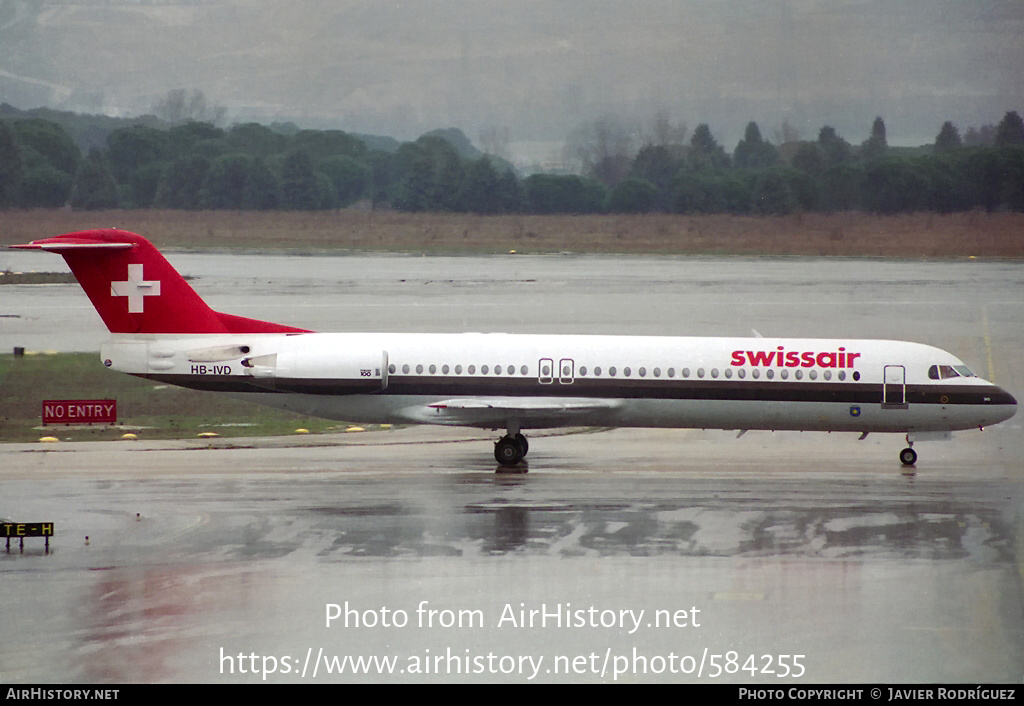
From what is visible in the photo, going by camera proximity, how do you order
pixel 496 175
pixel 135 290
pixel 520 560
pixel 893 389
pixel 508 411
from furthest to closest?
pixel 496 175 < pixel 893 389 < pixel 135 290 < pixel 508 411 < pixel 520 560

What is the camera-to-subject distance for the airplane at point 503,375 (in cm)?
2541

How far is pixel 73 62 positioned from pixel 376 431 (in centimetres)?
10288

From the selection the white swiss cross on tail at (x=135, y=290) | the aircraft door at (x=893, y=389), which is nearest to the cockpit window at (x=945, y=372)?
the aircraft door at (x=893, y=389)

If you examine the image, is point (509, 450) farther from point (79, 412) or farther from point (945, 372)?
point (79, 412)

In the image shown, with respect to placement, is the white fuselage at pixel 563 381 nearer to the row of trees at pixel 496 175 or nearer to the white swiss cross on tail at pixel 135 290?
the white swiss cross on tail at pixel 135 290

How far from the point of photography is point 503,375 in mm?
25578

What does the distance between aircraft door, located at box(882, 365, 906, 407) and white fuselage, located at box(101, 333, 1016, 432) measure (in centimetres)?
3

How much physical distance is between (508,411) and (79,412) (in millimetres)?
12199

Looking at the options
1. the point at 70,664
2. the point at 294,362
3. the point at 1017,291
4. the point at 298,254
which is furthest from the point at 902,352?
the point at 298,254

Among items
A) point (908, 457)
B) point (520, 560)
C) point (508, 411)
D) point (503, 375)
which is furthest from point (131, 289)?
point (908, 457)

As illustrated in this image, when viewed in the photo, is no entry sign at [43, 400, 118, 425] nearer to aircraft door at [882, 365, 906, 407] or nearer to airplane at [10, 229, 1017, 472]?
airplane at [10, 229, 1017, 472]

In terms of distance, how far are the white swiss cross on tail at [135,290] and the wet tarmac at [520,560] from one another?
11.3 ft

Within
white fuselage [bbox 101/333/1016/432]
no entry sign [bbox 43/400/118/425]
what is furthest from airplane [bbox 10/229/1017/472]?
no entry sign [bbox 43/400/118/425]

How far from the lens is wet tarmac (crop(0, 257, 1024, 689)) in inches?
540
